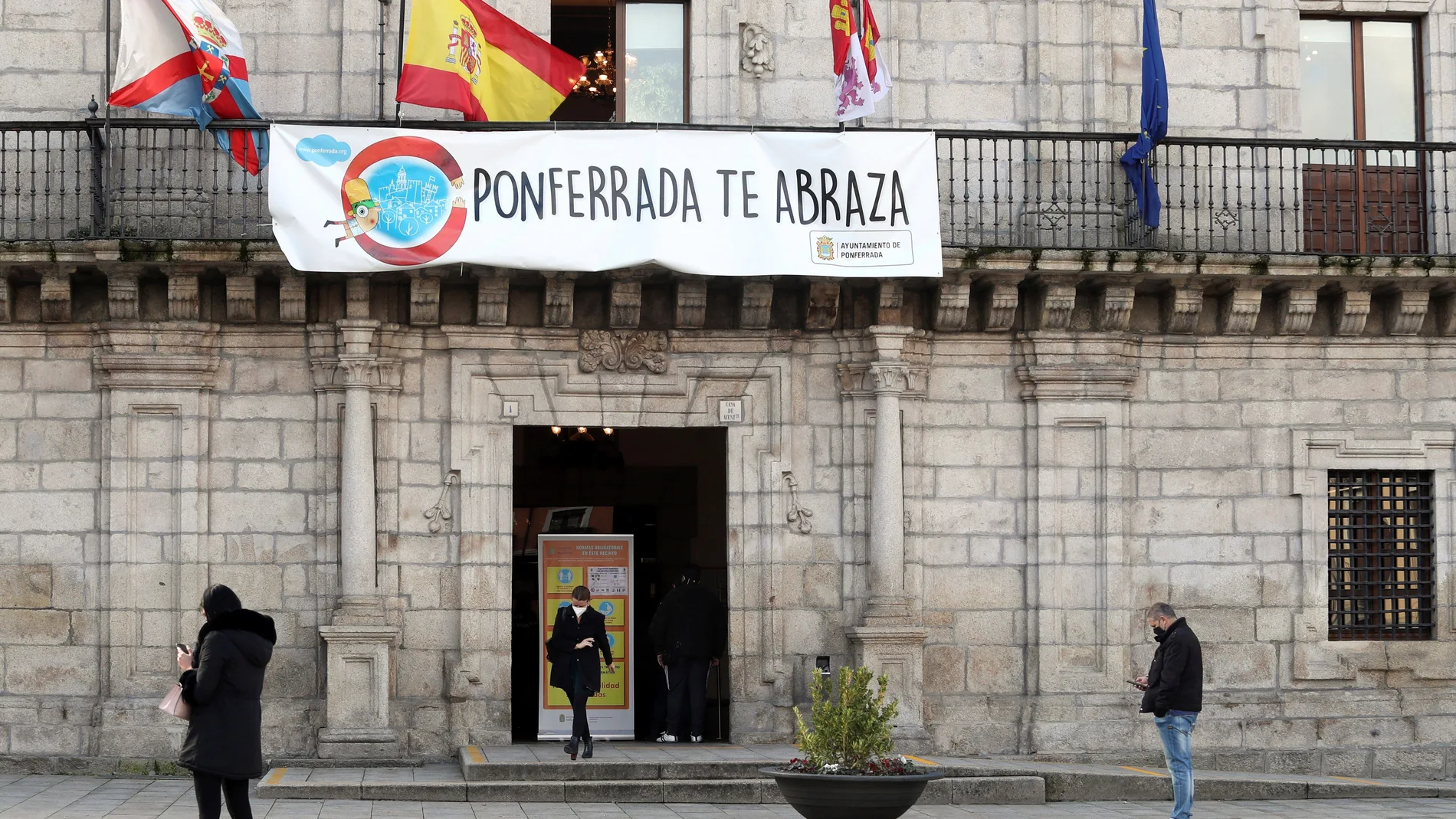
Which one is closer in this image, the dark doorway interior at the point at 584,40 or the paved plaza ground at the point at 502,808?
the paved plaza ground at the point at 502,808

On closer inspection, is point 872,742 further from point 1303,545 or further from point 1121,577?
point 1303,545

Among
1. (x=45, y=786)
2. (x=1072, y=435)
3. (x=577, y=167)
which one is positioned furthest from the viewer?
(x=1072, y=435)

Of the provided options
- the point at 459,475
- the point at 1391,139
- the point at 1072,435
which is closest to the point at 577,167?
the point at 459,475

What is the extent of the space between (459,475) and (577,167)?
3.04 metres

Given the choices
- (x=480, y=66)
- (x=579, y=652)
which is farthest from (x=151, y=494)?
(x=480, y=66)

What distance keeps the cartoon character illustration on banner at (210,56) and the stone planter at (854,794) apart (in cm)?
826

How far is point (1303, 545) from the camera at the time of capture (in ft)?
56.3

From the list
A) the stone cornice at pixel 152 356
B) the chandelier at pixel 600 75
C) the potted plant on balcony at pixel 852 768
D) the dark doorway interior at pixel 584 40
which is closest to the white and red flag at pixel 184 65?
the stone cornice at pixel 152 356

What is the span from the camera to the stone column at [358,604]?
51.5ft

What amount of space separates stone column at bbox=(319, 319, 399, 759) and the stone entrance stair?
0.45 m

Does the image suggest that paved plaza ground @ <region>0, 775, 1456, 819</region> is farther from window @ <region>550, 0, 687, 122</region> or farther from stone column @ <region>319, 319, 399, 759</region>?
window @ <region>550, 0, 687, 122</region>

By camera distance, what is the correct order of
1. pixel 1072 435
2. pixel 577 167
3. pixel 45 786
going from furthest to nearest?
1. pixel 1072 435
2. pixel 577 167
3. pixel 45 786

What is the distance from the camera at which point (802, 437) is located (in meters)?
16.9

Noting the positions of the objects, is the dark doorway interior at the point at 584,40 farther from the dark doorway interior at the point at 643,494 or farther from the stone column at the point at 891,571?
the stone column at the point at 891,571
